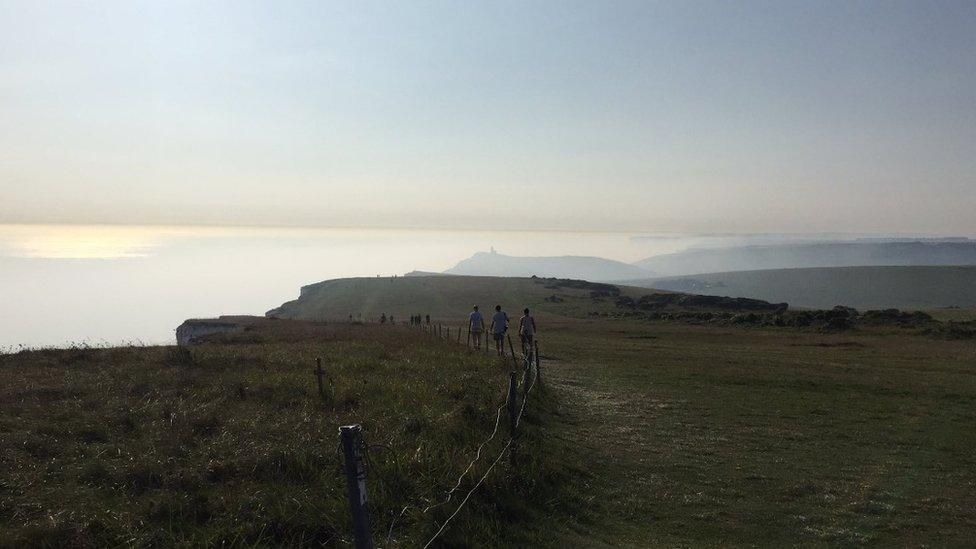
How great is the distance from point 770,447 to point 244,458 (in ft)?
38.3

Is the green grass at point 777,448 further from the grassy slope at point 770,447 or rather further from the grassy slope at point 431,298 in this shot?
the grassy slope at point 431,298

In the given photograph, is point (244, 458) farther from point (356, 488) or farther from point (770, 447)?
point (770, 447)

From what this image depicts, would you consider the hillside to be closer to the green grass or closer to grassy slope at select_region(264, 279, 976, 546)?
the green grass

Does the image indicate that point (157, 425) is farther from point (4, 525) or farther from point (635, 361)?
point (635, 361)

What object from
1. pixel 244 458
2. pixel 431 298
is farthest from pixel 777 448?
pixel 431 298

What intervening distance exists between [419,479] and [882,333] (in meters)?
45.9

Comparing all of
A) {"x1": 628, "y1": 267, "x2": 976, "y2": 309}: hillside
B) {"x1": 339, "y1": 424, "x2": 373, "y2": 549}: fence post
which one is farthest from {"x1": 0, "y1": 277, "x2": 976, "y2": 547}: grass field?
{"x1": 628, "y1": 267, "x2": 976, "y2": 309}: hillside

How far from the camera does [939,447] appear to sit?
13.3 meters

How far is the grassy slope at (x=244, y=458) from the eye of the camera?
7270mm

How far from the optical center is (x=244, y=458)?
9.41 meters

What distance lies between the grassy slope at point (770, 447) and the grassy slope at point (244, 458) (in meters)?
1.51

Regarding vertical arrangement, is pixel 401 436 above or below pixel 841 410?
above

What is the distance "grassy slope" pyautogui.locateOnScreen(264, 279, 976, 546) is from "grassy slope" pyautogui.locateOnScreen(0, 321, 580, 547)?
151cm

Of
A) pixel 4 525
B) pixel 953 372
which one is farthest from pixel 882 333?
pixel 4 525
